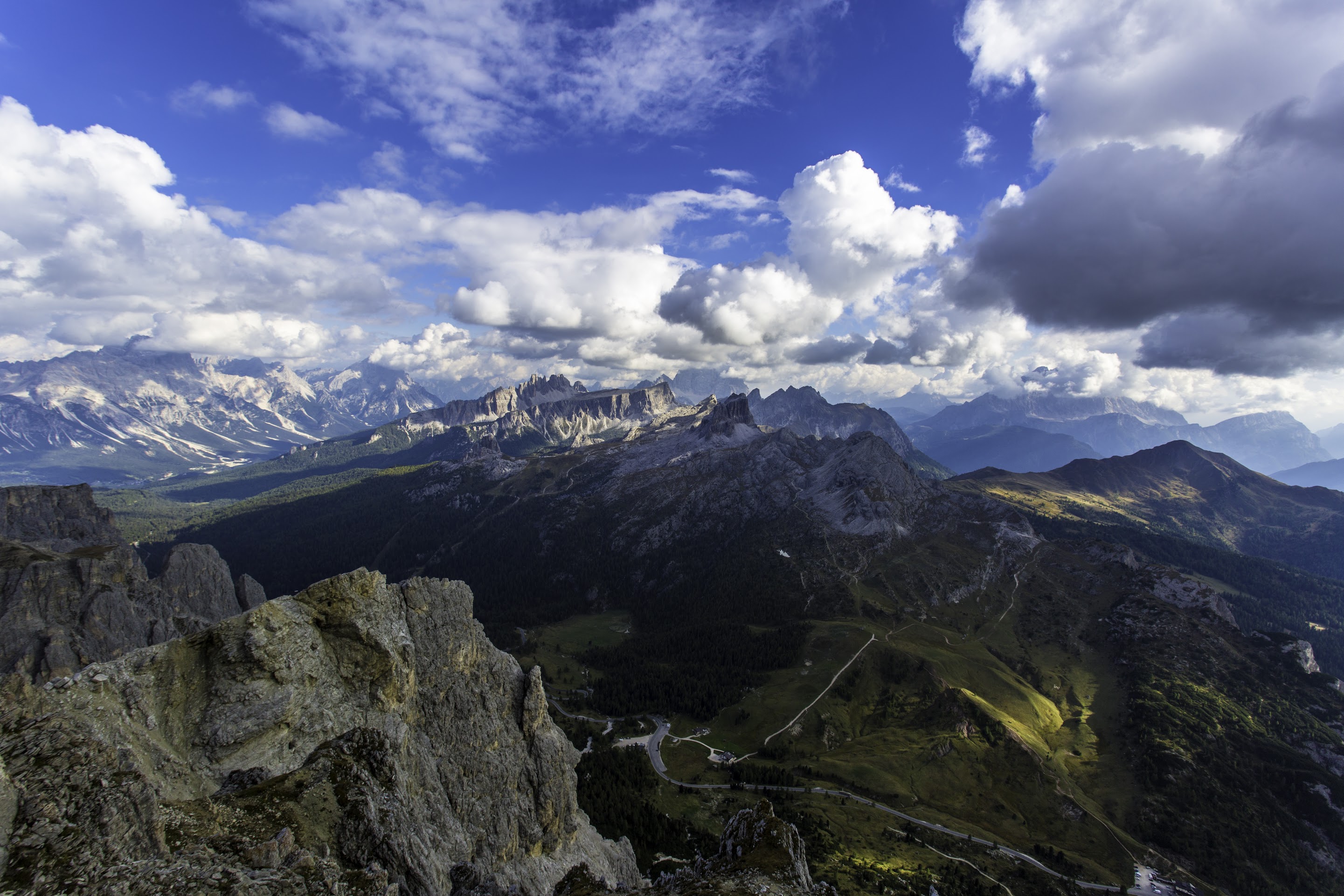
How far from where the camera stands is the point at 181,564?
149375mm

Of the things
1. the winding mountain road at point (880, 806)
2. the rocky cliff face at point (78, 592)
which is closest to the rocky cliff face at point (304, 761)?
the winding mountain road at point (880, 806)

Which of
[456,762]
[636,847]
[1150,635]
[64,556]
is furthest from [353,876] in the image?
[1150,635]

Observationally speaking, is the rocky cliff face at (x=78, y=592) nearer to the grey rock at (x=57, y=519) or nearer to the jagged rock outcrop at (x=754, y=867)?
the grey rock at (x=57, y=519)

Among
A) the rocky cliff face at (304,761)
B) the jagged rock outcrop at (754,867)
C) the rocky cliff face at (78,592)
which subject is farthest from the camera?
the rocky cliff face at (78,592)

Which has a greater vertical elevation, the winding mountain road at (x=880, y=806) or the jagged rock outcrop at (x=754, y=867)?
the jagged rock outcrop at (x=754, y=867)

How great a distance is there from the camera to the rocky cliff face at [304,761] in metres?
17.9

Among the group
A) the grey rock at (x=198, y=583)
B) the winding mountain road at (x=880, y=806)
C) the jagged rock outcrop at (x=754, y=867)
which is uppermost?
the jagged rock outcrop at (x=754, y=867)

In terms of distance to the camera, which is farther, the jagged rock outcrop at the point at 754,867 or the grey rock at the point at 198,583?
the grey rock at the point at 198,583

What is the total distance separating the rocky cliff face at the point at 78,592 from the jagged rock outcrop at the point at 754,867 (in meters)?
106

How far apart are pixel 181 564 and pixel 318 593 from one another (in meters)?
155

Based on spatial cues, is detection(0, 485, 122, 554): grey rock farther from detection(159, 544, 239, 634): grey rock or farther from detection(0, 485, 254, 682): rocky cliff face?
detection(159, 544, 239, 634): grey rock

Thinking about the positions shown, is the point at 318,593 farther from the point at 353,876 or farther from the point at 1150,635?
the point at 1150,635

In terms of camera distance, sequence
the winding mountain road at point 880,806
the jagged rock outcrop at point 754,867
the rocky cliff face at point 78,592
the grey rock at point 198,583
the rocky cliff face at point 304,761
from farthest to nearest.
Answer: the grey rock at point 198,583, the winding mountain road at point 880,806, the rocky cliff face at point 78,592, the jagged rock outcrop at point 754,867, the rocky cliff face at point 304,761

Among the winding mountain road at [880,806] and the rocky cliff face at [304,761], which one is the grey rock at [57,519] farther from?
the winding mountain road at [880,806]
